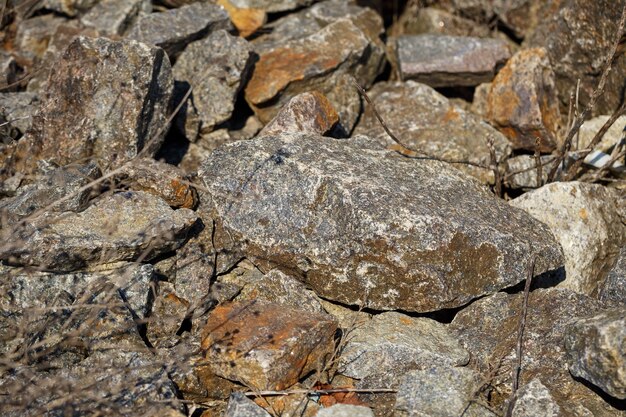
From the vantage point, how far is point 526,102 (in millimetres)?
5238

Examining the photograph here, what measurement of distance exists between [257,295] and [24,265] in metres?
1.13

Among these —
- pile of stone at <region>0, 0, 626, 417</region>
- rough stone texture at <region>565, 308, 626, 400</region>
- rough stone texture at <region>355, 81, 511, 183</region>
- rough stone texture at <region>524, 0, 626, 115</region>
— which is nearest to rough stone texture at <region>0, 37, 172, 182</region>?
pile of stone at <region>0, 0, 626, 417</region>

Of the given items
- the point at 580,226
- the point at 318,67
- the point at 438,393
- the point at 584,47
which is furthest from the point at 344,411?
the point at 584,47

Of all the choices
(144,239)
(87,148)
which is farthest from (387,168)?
(87,148)

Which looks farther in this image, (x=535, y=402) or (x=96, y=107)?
(x=96, y=107)

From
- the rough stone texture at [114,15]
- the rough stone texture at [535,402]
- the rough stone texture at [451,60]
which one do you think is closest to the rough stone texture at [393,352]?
the rough stone texture at [535,402]

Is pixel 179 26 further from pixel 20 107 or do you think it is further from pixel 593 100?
pixel 593 100

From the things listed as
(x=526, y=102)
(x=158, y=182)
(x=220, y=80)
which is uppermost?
(x=526, y=102)

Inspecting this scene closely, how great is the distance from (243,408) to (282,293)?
0.78 meters

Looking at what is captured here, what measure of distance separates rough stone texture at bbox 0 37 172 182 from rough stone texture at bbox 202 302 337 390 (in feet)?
4.20

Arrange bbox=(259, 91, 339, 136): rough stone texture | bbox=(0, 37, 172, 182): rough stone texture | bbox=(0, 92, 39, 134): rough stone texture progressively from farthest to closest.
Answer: bbox=(0, 92, 39, 134): rough stone texture
bbox=(259, 91, 339, 136): rough stone texture
bbox=(0, 37, 172, 182): rough stone texture

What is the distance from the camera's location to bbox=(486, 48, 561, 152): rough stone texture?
5.22m

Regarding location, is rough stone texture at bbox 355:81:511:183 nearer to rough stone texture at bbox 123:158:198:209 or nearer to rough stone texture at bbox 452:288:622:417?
rough stone texture at bbox 452:288:622:417

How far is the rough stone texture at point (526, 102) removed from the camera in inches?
205
